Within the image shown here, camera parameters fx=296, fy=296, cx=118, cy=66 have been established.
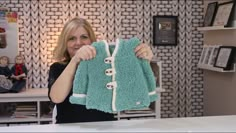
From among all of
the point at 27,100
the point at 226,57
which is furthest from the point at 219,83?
the point at 27,100

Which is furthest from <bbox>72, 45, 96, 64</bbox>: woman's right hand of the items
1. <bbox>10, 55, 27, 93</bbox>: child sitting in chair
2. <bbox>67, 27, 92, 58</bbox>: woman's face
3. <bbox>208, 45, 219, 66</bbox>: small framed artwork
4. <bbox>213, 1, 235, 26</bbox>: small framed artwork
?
<bbox>208, 45, 219, 66</bbox>: small framed artwork

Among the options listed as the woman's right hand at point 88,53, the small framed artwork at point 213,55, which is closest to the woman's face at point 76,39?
the woman's right hand at point 88,53

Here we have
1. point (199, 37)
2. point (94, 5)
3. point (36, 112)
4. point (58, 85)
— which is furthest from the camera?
point (199, 37)

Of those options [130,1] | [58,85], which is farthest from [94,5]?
[58,85]

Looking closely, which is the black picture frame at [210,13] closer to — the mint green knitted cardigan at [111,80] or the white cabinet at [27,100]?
the white cabinet at [27,100]

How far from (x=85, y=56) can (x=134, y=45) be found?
0.62ft

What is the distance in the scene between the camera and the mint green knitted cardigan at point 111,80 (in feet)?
3.59

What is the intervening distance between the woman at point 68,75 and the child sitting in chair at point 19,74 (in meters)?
1.38

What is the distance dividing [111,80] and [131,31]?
7.05 feet

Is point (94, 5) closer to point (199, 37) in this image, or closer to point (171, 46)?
point (171, 46)

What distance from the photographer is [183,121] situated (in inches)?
45.2

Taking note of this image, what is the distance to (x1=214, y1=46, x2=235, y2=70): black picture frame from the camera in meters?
2.64

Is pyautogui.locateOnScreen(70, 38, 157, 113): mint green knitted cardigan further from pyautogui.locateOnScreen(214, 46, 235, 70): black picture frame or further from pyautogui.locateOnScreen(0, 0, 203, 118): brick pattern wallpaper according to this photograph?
pyautogui.locateOnScreen(0, 0, 203, 118): brick pattern wallpaper

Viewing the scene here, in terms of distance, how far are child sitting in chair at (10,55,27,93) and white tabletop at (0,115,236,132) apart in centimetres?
177
